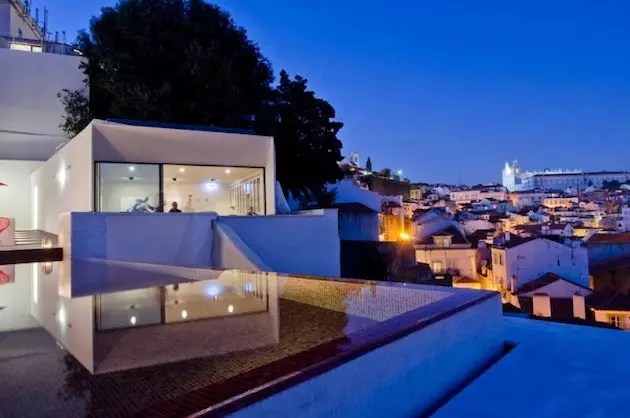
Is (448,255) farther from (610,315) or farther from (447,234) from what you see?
(610,315)

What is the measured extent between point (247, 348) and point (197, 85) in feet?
49.1

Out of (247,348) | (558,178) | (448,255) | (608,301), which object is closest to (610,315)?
(608,301)

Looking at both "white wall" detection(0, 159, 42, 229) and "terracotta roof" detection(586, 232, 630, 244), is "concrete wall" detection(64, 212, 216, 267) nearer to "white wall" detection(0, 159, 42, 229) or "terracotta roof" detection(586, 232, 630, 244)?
"white wall" detection(0, 159, 42, 229)

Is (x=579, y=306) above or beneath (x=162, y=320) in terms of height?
beneath

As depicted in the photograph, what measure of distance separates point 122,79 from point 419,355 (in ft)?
54.0

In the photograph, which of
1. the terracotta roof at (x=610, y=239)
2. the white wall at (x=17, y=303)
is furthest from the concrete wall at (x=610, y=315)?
the white wall at (x=17, y=303)

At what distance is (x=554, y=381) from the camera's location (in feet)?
10.3

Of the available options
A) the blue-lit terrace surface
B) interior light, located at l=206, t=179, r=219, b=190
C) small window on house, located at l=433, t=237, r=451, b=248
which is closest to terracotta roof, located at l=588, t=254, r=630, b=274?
small window on house, located at l=433, t=237, r=451, b=248

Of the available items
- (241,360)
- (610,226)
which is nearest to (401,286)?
(241,360)

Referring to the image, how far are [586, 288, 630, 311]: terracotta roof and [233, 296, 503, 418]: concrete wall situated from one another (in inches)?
649

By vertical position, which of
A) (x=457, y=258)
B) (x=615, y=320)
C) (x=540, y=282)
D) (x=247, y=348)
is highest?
(x=247, y=348)

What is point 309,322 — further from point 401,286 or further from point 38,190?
point 38,190

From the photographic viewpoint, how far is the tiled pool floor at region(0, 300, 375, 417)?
213 centimetres

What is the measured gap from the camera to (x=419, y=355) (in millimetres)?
2834
